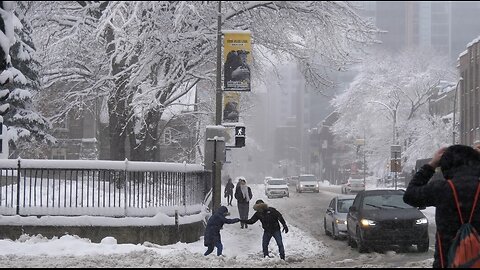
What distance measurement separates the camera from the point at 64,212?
1706cm

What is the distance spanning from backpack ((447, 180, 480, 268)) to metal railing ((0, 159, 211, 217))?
11945 millimetres

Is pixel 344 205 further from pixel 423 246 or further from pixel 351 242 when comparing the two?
pixel 423 246

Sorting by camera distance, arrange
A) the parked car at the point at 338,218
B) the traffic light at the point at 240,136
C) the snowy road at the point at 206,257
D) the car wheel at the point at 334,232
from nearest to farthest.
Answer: the snowy road at the point at 206,257
the traffic light at the point at 240,136
the parked car at the point at 338,218
the car wheel at the point at 334,232

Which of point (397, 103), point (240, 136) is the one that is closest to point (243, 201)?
point (240, 136)

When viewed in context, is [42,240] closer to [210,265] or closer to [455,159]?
[210,265]

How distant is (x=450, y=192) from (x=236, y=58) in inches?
455

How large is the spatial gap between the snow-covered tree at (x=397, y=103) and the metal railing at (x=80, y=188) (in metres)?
45.5

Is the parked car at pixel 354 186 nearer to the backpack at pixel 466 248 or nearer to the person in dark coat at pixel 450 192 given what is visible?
the person in dark coat at pixel 450 192

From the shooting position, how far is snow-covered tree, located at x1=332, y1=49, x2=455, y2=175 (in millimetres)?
62406

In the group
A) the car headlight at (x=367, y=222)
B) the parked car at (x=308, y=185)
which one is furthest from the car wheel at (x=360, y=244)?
the parked car at (x=308, y=185)

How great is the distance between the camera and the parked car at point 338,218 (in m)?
20.5

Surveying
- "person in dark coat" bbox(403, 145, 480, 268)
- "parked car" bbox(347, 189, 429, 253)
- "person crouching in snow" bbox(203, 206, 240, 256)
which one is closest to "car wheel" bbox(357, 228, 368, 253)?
"parked car" bbox(347, 189, 429, 253)

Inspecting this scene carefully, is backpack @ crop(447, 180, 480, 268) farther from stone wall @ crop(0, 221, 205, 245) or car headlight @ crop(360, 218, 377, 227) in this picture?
stone wall @ crop(0, 221, 205, 245)

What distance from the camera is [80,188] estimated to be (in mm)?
17266
